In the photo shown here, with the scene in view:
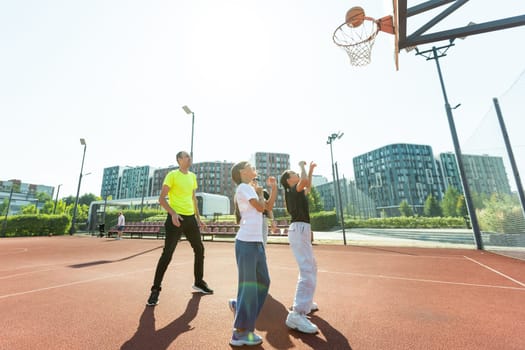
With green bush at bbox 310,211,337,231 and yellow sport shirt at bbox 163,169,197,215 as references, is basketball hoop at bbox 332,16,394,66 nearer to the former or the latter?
yellow sport shirt at bbox 163,169,197,215

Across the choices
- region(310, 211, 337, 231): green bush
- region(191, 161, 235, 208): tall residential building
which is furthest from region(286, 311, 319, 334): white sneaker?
region(191, 161, 235, 208): tall residential building

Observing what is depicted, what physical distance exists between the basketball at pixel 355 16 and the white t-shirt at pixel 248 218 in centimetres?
454

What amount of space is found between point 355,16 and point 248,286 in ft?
17.7

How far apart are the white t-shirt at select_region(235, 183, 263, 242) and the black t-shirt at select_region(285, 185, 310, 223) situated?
29.7 inches

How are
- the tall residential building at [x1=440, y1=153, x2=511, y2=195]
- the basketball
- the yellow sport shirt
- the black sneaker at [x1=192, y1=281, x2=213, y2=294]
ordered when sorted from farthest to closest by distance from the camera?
the tall residential building at [x1=440, y1=153, x2=511, y2=195], the basketball, the black sneaker at [x1=192, y1=281, x2=213, y2=294], the yellow sport shirt

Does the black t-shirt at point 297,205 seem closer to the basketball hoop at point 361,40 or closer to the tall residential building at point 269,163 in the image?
the basketball hoop at point 361,40

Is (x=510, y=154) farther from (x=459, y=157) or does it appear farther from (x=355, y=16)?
(x=355, y=16)

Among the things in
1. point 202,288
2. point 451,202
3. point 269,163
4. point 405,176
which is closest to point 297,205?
point 202,288

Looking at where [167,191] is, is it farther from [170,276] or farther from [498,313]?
[498,313]

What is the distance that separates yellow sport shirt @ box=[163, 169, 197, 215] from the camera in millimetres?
3893

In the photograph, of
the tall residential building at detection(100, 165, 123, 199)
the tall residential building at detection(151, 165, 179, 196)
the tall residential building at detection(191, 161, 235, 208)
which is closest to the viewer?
the tall residential building at detection(191, 161, 235, 208)

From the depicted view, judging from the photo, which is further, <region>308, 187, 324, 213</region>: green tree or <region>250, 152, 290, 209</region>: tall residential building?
<region>250, 152, 290, 209</region>: tall residential building

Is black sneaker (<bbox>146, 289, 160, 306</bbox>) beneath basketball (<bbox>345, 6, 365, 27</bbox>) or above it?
beneath

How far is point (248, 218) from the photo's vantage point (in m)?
2.33
